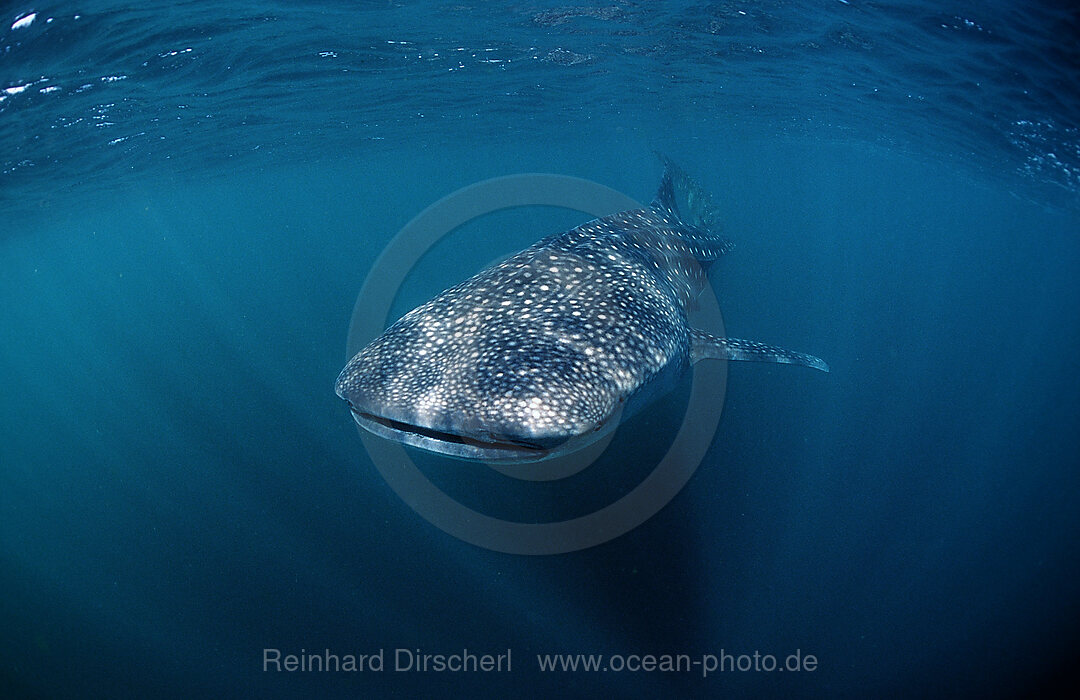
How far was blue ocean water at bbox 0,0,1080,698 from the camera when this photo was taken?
5969 mm

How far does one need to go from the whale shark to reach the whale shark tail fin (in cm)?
319

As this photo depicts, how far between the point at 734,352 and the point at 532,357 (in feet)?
9.02

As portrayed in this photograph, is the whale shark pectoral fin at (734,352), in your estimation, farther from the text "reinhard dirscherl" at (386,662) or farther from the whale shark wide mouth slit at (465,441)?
the text "reinhard dirscherl" at (386,662)

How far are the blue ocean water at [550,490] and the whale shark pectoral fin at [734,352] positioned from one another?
262 centimetres

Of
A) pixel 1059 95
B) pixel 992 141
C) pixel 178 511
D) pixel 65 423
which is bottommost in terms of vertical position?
pixel 65 423

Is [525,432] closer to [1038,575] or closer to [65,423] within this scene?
[1038,575]

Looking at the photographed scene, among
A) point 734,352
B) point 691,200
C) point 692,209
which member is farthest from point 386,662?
point 691,200

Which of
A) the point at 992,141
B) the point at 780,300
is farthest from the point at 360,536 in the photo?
the point at 992,141

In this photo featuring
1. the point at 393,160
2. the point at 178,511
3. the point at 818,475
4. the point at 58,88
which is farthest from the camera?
the point at 393,160

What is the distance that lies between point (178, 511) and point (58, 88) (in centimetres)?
935

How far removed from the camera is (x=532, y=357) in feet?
10.5

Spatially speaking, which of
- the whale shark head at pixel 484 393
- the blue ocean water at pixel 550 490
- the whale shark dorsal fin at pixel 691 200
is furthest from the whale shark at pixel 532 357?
the whale shark dorsal fin at pixel 691 200

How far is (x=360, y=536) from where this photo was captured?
7.43m

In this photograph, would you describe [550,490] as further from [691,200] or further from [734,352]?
[691,200]
